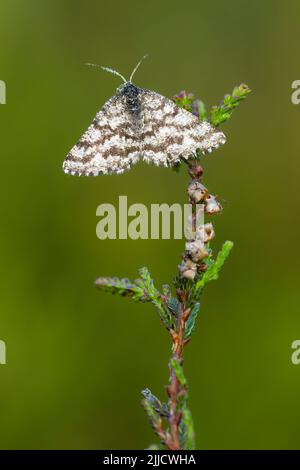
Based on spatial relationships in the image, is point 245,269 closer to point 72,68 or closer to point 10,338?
point 10,338

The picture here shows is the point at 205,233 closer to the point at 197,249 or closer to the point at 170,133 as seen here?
the point at 197,249

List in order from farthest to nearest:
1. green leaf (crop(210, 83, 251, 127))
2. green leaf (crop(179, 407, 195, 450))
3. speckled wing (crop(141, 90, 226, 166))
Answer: speckled wing (crop(141, 90, 226, 166)) → green leaf (crop(210, 83, 251, 127)) → green leaf (crop(179, 407, 195, 450))

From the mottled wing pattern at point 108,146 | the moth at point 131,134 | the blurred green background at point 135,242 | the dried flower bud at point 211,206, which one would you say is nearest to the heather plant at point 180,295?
the dried flower bud at point 211,206

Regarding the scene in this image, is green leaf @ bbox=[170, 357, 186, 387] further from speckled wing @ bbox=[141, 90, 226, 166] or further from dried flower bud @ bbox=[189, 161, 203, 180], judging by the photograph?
speckled wing @ bbox=[141, 90, 226, 166]

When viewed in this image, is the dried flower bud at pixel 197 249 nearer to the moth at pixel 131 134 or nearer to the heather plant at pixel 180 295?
the heather plant at pixel 180 295

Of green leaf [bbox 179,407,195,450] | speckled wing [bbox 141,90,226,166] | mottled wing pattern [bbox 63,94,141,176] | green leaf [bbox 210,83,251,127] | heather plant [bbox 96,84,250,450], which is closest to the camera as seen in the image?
green leaf [bbox 179,407,195,450]

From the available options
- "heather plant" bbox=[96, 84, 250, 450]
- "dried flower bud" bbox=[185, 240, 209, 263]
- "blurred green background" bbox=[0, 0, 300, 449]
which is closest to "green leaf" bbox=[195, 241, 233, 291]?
"heather plant" bbox=[96, 84, 250, 450]

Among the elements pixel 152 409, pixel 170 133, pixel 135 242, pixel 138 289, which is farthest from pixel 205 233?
pixel 135 242
